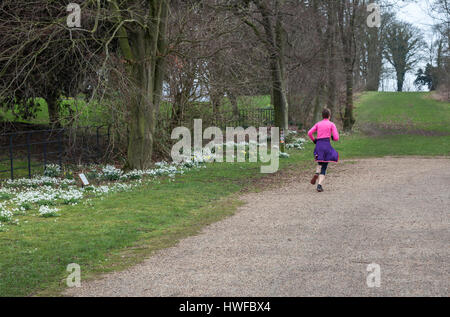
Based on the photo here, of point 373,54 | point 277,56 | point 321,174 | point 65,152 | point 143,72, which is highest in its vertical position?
point 373,54

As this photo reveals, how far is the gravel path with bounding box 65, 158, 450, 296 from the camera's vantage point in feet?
19.4

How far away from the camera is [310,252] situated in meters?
7.38

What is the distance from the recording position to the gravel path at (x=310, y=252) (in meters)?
5.91

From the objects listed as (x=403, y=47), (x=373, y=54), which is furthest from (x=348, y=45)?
(x=403, y=47)

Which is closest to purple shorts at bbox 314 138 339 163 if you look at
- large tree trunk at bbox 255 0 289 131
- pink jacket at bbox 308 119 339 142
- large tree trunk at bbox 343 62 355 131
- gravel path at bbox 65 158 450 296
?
pink jacket at bbox 308 119 339 142

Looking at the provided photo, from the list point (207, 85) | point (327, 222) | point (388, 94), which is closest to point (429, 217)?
point (327, 222)

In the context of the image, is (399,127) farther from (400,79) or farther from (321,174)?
(400,79)

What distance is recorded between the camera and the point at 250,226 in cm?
934

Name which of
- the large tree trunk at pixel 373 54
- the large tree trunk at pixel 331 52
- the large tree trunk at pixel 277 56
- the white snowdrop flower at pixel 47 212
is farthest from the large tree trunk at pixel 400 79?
the white snowdrop flower at pixel 47 212

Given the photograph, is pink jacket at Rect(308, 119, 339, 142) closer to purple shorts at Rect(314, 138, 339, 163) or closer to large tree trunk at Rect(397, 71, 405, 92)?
purple shorts at Rect(314, 138, 339, 163)

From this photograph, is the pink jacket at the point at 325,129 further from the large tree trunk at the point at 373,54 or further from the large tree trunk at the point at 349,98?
the large tree trunk at the point at 373,54

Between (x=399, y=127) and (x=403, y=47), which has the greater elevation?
(x=403, y=47)

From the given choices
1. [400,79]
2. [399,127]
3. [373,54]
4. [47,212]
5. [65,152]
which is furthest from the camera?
[400,79]
